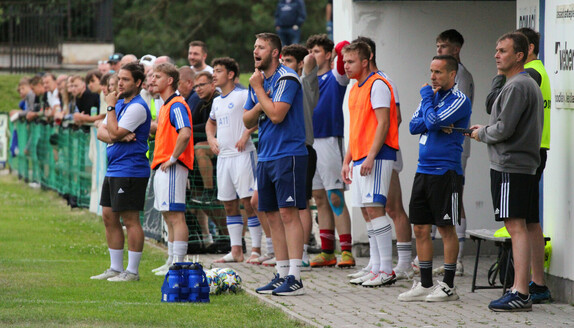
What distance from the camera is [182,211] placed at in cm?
1013

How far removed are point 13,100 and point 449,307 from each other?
22423 millimetres

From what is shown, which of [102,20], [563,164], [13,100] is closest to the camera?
[563,164]

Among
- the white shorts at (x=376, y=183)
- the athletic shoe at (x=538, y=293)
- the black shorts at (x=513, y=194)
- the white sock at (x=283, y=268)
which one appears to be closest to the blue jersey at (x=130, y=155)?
the white sock at (x=283, y=268)

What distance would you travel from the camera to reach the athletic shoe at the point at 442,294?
28.4ft

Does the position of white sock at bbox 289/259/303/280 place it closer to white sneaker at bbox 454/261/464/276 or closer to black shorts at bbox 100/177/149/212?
black shorts at bbox 100/177/149/212

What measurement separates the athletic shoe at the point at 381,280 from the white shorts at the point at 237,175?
7.01 feet

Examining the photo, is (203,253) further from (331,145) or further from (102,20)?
(102,20)

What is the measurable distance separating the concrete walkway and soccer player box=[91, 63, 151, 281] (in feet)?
3.94

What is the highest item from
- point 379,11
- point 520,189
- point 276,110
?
point 379,11

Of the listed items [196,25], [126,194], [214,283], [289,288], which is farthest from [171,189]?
[196,25]

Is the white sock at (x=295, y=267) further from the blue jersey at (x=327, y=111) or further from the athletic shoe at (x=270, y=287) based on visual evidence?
the blue jersey at (x=327, y=111)

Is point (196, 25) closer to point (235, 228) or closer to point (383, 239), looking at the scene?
point (235, 228)

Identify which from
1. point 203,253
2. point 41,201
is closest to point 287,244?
Answer: point 203,253

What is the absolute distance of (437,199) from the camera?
8.66m
